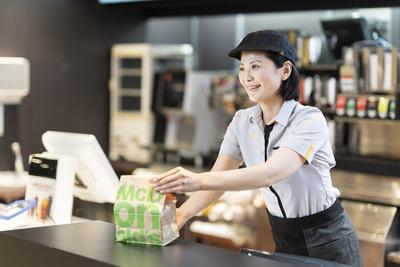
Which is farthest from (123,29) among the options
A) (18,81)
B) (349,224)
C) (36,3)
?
(349,224)

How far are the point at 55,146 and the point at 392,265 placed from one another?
104 inches

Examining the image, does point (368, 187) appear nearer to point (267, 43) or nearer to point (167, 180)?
point (267, 43)

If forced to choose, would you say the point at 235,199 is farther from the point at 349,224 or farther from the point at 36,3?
the point at 36,3

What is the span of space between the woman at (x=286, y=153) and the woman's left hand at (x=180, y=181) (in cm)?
32

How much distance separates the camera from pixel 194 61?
8.73 meters

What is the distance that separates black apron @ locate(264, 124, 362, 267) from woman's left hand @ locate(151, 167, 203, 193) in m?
0.51

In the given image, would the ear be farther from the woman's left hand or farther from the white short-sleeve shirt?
the woman's left hand

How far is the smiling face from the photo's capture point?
8.29 ft

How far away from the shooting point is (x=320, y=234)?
2.64 meters

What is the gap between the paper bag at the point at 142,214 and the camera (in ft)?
7.48

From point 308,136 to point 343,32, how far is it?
431 centimetres

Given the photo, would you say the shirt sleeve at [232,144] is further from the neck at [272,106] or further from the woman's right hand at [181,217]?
the woman's right hand at [181,217]

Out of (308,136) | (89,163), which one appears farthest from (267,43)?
(89,163)

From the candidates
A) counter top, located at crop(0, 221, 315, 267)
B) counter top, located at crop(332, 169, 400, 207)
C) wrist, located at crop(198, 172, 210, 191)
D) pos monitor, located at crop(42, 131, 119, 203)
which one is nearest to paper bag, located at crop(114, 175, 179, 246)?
counter top, located at crop(0, 221, 315, 267)
